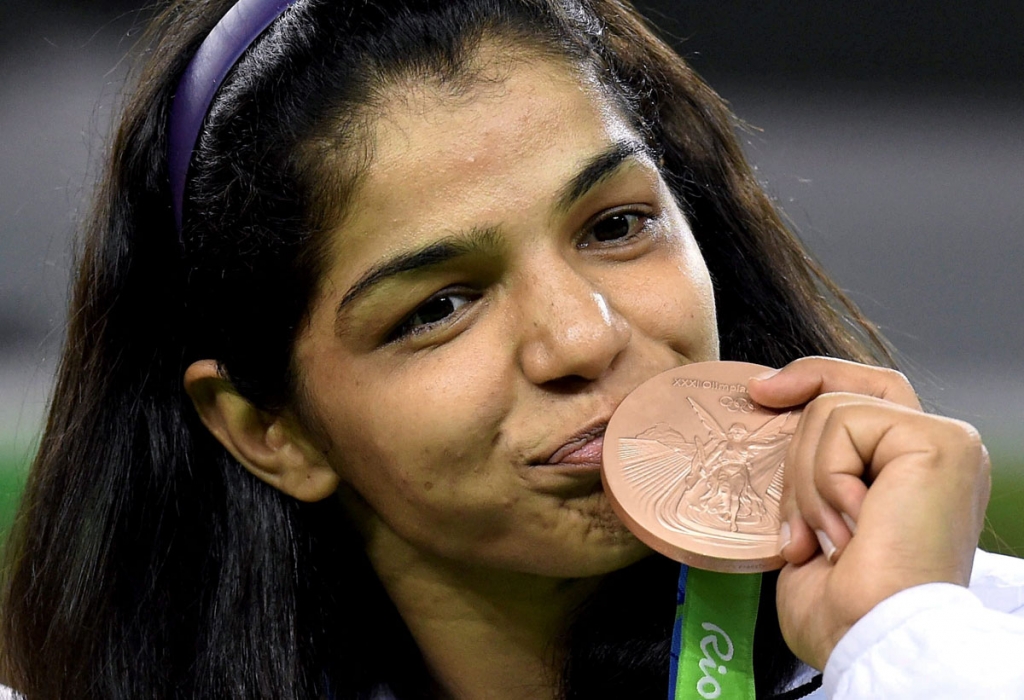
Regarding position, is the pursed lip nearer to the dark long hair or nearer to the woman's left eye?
the woman's left eye

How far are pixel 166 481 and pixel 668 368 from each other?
3.07ft

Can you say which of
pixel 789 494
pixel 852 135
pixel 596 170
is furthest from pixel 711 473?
pixel 852 135

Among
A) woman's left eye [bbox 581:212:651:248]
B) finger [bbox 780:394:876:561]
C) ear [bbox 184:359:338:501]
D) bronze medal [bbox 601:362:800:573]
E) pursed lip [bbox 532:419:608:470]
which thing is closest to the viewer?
finger [bbox 780:394:876:561]

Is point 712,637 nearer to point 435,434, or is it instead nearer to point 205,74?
point 435,434

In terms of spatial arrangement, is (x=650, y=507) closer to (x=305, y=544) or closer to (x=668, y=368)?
(x=668, y=368)

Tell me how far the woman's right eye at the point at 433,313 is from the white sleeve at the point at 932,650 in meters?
0.70

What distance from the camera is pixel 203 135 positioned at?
1926mm

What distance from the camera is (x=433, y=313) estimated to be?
5.81 feet

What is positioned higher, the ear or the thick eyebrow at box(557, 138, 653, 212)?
the thick eyebrow at box(557, 138, 653, 212)

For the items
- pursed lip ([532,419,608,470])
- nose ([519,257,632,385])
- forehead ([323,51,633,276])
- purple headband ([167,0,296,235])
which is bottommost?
pursed lip ([532,419,608,470])

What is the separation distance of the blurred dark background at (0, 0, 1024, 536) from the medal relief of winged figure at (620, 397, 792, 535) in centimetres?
302

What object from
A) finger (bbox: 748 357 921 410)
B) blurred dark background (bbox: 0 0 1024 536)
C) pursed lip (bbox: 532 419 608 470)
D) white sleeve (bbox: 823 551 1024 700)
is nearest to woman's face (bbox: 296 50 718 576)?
pursed lip (bbox: 532 419 608 470)

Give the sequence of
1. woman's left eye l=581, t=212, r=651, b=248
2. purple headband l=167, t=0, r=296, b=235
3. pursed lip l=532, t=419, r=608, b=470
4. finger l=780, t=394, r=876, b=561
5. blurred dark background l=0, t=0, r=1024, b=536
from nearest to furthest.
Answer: finger l=780, t=394, r=876, b=561 < pursed lip l=532, t=419, r=608, b=470 < woman's left eye l=581, t=212, r=651, b=248 < purple headband l=167, t=0, r=296, b=235 < blurred dark background l=0, t=0, r=1024, b=536

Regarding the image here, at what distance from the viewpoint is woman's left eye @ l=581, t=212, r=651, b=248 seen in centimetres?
179
